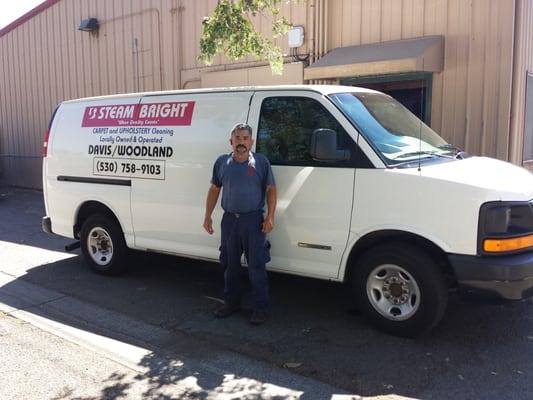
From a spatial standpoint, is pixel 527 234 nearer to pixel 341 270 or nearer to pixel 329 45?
pixel 341 270

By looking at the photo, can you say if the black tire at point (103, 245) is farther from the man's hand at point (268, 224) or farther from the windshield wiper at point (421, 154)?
the windshield wiper at point (421, 154)

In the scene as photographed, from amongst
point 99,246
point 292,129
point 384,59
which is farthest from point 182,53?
point 292,129

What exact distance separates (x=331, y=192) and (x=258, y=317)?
4.38 feet

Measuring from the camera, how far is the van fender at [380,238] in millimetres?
4203

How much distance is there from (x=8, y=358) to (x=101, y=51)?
1160 cm

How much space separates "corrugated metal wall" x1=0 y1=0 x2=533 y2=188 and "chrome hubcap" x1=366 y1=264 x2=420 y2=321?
4.53m

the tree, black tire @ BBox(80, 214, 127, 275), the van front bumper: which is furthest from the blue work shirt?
the tree

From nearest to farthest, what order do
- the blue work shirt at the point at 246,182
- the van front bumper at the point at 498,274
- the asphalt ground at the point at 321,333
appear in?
the asphalt ground at the point at 321,333 → the van front bumper at the point at 498,274 → the blue work shirt at the point at 246,182

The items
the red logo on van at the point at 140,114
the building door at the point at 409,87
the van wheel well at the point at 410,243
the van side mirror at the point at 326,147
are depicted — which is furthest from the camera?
the building door at the point at 409,87

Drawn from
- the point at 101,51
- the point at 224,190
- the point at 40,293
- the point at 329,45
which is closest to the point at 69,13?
the point at 101,51

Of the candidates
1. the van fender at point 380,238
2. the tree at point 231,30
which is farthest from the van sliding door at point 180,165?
the van fender at point 380,238

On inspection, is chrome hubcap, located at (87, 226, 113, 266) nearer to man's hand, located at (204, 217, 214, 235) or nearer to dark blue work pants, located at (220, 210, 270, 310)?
man's hand, located at (204, 217, 214, 235)

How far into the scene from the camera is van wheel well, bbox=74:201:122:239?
6.43m

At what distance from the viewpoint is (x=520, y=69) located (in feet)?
26.3
